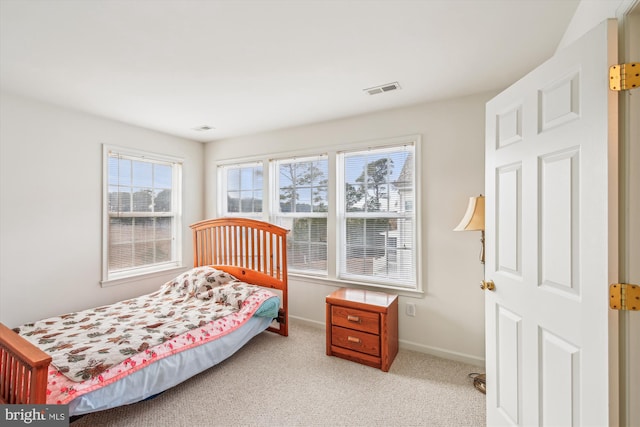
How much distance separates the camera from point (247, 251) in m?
3.39

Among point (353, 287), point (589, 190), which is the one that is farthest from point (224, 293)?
point (589, 190)

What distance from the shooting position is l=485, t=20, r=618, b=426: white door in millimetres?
968

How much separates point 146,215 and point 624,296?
4232 millimetres

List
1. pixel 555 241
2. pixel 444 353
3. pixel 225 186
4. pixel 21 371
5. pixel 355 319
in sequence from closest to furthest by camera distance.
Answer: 1. pixel 555 241
2. pixel 21 371
3. pixel 355 319
4. pixel 444 353
5. pixel 225 186

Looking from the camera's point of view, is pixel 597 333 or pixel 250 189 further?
pixel 250 189

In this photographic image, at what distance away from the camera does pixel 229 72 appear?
2139 mm

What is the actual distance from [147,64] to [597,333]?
286 centimetres

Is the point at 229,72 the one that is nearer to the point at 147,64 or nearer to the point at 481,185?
the point at 147,64

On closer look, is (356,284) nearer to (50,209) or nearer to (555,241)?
(555,241)

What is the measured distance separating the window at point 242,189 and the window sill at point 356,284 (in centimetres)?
108

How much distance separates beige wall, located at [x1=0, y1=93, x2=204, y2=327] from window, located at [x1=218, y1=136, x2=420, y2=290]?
1733mm

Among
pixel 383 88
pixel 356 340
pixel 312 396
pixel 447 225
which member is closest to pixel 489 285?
pixel 447 225

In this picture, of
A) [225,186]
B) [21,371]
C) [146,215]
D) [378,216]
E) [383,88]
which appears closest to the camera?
[21,371]

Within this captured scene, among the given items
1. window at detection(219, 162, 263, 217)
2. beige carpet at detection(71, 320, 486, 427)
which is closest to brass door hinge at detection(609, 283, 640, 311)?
beige carpet at detection(71, 320, 486, 427)
